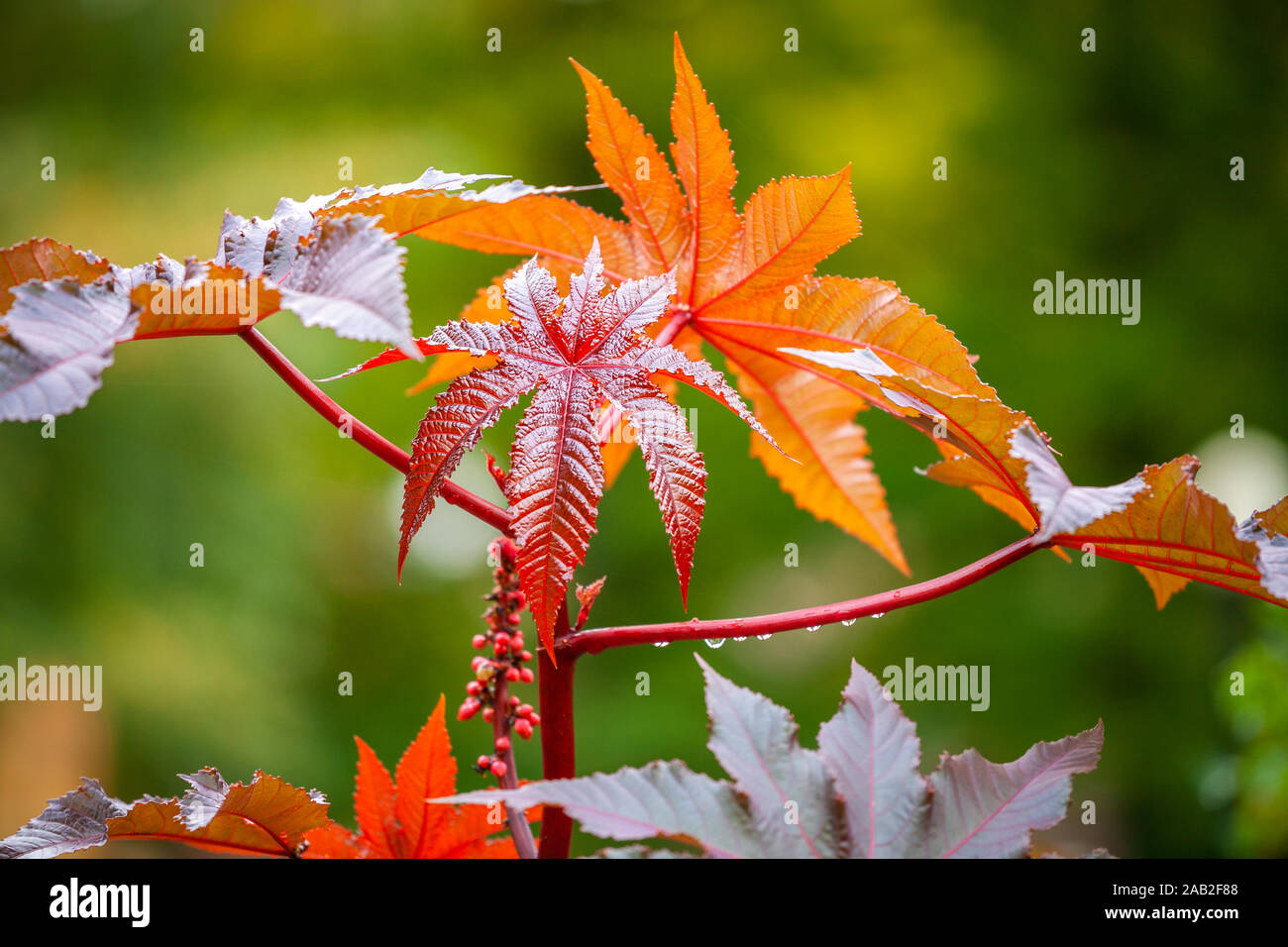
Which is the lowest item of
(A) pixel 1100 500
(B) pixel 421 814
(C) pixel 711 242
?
(B) pixel 421 814

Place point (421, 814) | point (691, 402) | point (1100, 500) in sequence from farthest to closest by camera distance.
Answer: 1. point (691, 402)
2. point (421, 814)
3. point (1100, 500)

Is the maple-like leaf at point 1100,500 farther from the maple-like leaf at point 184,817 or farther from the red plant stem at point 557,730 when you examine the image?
the maple-like leaf at point 184,817

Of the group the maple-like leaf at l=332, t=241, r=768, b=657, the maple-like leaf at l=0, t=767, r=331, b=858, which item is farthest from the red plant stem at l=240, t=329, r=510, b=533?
the maple-like leaf at l=0, t=767, r=331, b=858

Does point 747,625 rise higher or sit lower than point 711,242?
lower

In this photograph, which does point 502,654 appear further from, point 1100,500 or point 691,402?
point 691,402

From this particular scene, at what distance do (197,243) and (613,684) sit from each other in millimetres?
1060

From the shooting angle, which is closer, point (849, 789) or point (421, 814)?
point (849, 789)

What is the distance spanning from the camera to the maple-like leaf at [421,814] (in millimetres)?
426

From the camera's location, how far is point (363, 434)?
36 centimetres

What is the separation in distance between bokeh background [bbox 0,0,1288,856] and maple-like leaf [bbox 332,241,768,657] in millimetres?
1010

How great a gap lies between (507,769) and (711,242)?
10.9 inches

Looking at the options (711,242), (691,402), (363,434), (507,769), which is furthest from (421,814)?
(691,402)

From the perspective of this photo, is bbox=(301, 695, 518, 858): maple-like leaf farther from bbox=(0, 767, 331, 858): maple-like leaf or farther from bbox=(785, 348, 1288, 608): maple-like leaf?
bbox=(785, 348, 1288, 608): maple-like leaf
